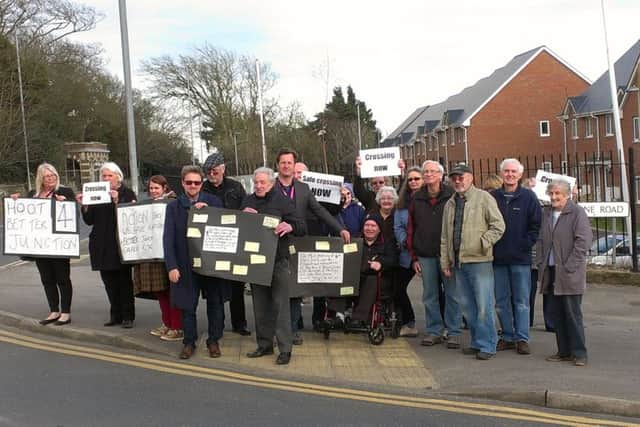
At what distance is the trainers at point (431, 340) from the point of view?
24.2 feet

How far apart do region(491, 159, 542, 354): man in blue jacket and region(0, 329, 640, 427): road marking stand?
1683 mm

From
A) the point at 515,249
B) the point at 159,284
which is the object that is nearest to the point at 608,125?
the point at 515,249

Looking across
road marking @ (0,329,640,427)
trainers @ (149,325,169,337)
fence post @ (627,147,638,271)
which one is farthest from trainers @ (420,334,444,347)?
fence post @ (627,147,638,271)

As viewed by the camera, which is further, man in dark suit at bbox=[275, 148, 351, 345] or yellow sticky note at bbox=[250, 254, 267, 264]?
man in dark suit at bbox=[275, 148, 351, 345]

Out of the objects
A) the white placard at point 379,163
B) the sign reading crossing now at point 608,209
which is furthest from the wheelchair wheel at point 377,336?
→ the sign reading crossing now at point 608,209

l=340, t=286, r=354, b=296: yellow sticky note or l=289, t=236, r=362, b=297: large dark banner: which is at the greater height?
l=289, t=236, r=362, b=297: large dark banner

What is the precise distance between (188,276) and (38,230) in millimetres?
2613

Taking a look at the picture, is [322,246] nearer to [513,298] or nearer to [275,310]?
[275,310]

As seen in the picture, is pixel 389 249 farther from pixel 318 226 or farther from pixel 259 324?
pixel 259 324

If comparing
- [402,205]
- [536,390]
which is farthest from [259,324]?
[536,390]

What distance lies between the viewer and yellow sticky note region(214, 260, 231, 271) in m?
6.69

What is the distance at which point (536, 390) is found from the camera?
5.71m

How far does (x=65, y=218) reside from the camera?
838 cm

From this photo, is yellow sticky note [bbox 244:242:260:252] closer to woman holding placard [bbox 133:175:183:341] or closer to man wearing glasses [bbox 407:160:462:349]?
woman holding placard [bbox 133:175:183:341]
